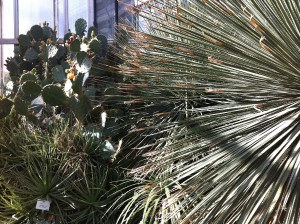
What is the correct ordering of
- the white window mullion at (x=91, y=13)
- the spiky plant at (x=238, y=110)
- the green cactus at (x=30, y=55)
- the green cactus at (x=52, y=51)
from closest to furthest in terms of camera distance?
the spiky plant at (x=238, y=110)
the green cactus at (x=52, y=51)
the green cactus at (x=30, y=55)
the white window mullion at (x=91, y=13)

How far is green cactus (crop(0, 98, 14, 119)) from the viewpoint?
5.15 meters

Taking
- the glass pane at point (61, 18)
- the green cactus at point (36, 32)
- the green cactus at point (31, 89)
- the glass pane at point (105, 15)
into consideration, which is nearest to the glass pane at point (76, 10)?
the glass pane at point (61, 18)

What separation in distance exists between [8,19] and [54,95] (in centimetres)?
503

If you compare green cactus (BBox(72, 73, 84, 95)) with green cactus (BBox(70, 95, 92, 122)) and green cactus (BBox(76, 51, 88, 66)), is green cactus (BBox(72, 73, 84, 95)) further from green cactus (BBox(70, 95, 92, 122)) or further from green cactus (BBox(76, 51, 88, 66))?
green cactus (BBox(76, 51, 88, 66))

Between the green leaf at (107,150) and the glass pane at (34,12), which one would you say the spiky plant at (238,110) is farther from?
the glass pane at (34,12)

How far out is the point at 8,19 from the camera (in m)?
9.48

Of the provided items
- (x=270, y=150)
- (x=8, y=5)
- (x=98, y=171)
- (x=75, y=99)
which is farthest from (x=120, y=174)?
(x=8, y=5)

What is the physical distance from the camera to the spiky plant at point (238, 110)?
259 cm

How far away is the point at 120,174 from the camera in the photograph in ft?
15.3

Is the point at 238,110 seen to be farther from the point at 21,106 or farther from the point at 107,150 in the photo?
the point at 21,106

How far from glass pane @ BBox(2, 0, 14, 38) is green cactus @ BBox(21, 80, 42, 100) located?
4.54 metres

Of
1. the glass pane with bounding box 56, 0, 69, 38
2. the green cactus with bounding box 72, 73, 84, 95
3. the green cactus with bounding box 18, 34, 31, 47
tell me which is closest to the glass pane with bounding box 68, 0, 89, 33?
the glass pane with bounding box 56, 0, 69, 38

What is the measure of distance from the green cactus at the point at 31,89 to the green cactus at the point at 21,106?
0.15 m

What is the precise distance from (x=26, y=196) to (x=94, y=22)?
5.37 metres
